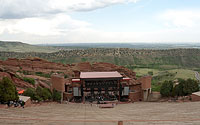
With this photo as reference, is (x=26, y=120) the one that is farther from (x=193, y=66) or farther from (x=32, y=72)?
(x=193, y=66)

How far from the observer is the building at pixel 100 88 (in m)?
45.8

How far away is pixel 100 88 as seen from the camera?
46094 millimetres

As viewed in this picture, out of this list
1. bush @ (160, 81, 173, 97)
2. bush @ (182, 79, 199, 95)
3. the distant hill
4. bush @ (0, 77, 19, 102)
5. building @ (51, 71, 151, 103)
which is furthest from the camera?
the distant hill

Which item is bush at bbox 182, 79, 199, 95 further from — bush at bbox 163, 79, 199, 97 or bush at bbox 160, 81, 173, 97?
bush at bbox 160, 81, 173, 97

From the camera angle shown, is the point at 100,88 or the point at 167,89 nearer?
the point at 167,89

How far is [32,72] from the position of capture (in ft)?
198

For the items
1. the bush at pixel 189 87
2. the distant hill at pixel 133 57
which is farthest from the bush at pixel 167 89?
the distant hill at pixel 133 57

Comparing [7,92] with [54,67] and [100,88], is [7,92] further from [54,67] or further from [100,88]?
[54,67]

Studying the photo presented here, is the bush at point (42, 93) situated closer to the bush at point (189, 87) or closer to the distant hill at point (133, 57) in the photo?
the bush at point (189, 87)

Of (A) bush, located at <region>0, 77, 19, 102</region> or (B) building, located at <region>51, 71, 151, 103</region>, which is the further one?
(B) building, located at <region>51, 71, 151, 103</region>

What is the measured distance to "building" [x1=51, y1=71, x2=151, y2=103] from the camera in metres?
45.8

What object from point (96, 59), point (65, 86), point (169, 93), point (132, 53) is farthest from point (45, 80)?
point (132, 53)

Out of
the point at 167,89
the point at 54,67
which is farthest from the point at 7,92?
the point at 54,67

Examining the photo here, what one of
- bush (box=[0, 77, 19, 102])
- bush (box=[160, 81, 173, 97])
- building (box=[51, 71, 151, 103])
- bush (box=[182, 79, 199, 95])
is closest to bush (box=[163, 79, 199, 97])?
bush (box=[182, 79, 199, 95])
